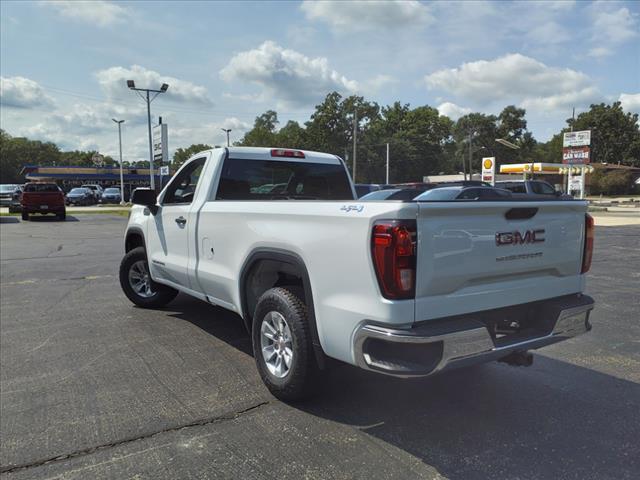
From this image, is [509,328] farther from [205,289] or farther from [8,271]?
[8,271]

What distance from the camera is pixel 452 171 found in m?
102

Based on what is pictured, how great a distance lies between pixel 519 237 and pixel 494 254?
27cm

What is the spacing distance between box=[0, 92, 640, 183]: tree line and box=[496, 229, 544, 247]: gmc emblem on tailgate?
6852cm

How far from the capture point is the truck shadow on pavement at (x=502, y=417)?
286cm

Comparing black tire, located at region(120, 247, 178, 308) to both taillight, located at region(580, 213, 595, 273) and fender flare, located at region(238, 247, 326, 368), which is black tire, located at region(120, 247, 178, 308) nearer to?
fender flare, located at region(238, 247, 326, 368)

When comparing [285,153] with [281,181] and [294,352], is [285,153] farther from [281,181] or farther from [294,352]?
[294,352]

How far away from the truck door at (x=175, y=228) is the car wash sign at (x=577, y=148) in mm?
28114

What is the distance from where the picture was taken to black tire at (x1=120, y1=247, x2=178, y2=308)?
20.8 ft

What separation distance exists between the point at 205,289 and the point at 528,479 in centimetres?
310

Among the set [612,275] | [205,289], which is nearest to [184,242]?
[205,289]

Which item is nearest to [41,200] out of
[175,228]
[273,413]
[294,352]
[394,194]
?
[394,194]

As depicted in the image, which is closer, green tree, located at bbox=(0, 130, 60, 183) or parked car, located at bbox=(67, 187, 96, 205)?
parked car, located at bbox=(67, 187, 96, 205)

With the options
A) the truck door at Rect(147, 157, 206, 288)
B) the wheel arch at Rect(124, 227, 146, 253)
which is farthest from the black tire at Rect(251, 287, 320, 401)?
the wheel arch at Rect(124, 227, 146, 253)

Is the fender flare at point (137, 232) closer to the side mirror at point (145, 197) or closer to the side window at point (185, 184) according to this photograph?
the side mirror at point (145, 197)
